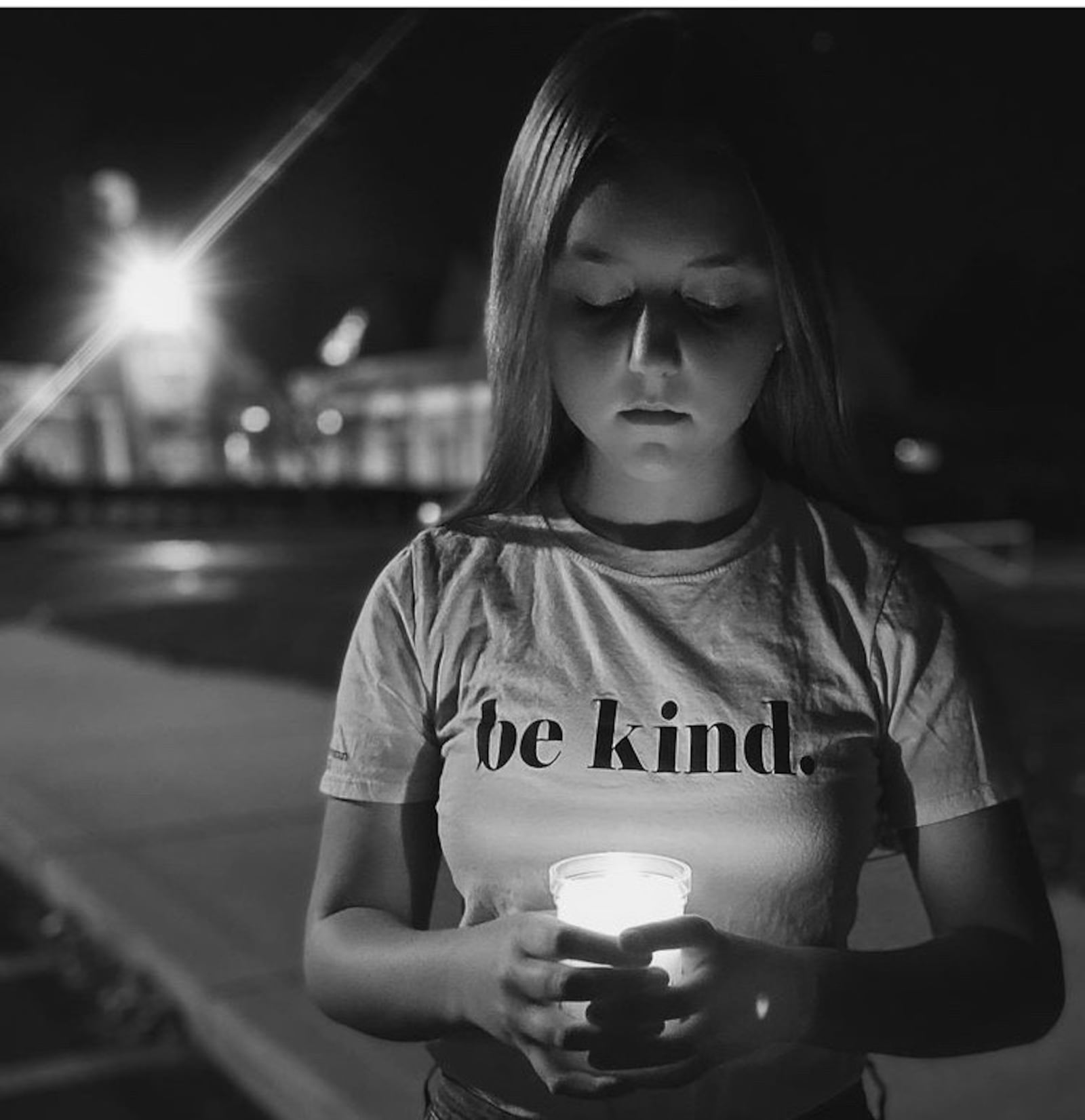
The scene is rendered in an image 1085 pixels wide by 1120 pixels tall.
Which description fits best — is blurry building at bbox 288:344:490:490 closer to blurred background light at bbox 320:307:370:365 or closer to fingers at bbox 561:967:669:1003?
blurred background light at bbox 320:307:370:365

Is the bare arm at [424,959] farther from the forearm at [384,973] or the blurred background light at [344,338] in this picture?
the blurred background light at [344,338]

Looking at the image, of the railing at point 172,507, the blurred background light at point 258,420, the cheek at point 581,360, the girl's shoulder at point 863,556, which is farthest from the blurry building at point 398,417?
the railing at point 172,507

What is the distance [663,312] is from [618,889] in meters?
0.46

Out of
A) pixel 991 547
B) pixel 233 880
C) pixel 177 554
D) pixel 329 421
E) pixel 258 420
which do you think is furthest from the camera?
pixel 177 554

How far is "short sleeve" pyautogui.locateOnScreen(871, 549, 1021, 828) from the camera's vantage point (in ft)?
3.66

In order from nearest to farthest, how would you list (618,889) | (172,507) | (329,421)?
(618,889) → (329,421) → (172,507)

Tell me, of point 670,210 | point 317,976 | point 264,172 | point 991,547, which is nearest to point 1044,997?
point 317,976

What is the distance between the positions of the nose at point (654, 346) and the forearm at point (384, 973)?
474 millimetres

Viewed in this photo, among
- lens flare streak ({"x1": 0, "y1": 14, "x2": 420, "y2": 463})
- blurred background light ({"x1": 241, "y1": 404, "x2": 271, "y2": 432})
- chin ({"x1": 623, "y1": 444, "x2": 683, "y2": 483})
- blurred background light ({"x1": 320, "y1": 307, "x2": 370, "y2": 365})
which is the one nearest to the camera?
chin ({"x1": 623, "y1": 444, "x2": 683, "y2": 483})

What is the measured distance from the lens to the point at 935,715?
1.12 metres

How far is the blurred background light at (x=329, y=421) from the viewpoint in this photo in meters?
→ 4.14

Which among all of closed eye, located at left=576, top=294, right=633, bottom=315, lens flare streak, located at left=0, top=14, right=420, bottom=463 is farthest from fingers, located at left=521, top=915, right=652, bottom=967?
lens flare streak, located at left=0, top=14, right=420, bottom=463

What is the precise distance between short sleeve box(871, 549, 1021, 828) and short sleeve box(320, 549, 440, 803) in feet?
1.27

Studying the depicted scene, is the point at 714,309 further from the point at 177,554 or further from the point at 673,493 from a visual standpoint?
the point at 177,554
